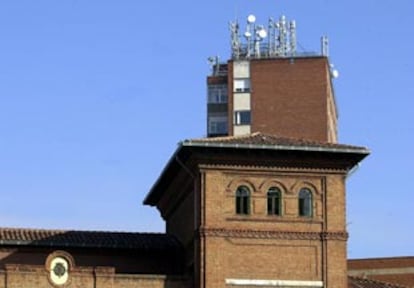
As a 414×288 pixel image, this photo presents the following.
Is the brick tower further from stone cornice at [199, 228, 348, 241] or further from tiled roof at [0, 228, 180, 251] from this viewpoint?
tiled roof at [0, 228, 180, 251]

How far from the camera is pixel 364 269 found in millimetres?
92062

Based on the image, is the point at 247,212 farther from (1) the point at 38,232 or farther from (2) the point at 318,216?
(1) the point at 38,232

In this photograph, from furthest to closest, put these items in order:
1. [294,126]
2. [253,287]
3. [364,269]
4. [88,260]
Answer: [294,126]
[364,269]
[88,260]
[253,287]

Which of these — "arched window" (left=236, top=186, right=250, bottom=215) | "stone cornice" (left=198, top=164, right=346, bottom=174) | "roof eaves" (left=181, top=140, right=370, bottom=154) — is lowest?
"arched window" (left=236, top=186, right=250, bottom=215)

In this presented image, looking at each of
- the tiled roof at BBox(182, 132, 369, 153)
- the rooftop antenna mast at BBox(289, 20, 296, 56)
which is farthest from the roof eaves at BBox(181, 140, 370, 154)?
the rooftop antenna mast at BBox(289, 20, 296, 56)

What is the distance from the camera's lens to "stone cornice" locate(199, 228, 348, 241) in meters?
49.4

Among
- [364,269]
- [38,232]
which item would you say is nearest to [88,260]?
[38,232]

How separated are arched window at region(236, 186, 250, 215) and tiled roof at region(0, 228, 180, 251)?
17.1 ft

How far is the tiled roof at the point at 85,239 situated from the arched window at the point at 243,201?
5.21 meters

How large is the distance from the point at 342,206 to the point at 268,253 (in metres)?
3.73

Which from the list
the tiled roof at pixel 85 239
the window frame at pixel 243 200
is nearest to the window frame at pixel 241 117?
the tiled roof at pixel 85 239

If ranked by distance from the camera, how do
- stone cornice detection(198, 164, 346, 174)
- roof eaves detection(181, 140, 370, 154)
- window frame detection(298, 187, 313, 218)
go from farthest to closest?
window frame detection(298, 187, 313, 218), stone cornice detection(198, 164, 346, 174), roof eaves detection(181, 140, 370, 154)

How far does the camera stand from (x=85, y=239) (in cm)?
5400

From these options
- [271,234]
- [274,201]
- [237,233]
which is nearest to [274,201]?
[274,201]
